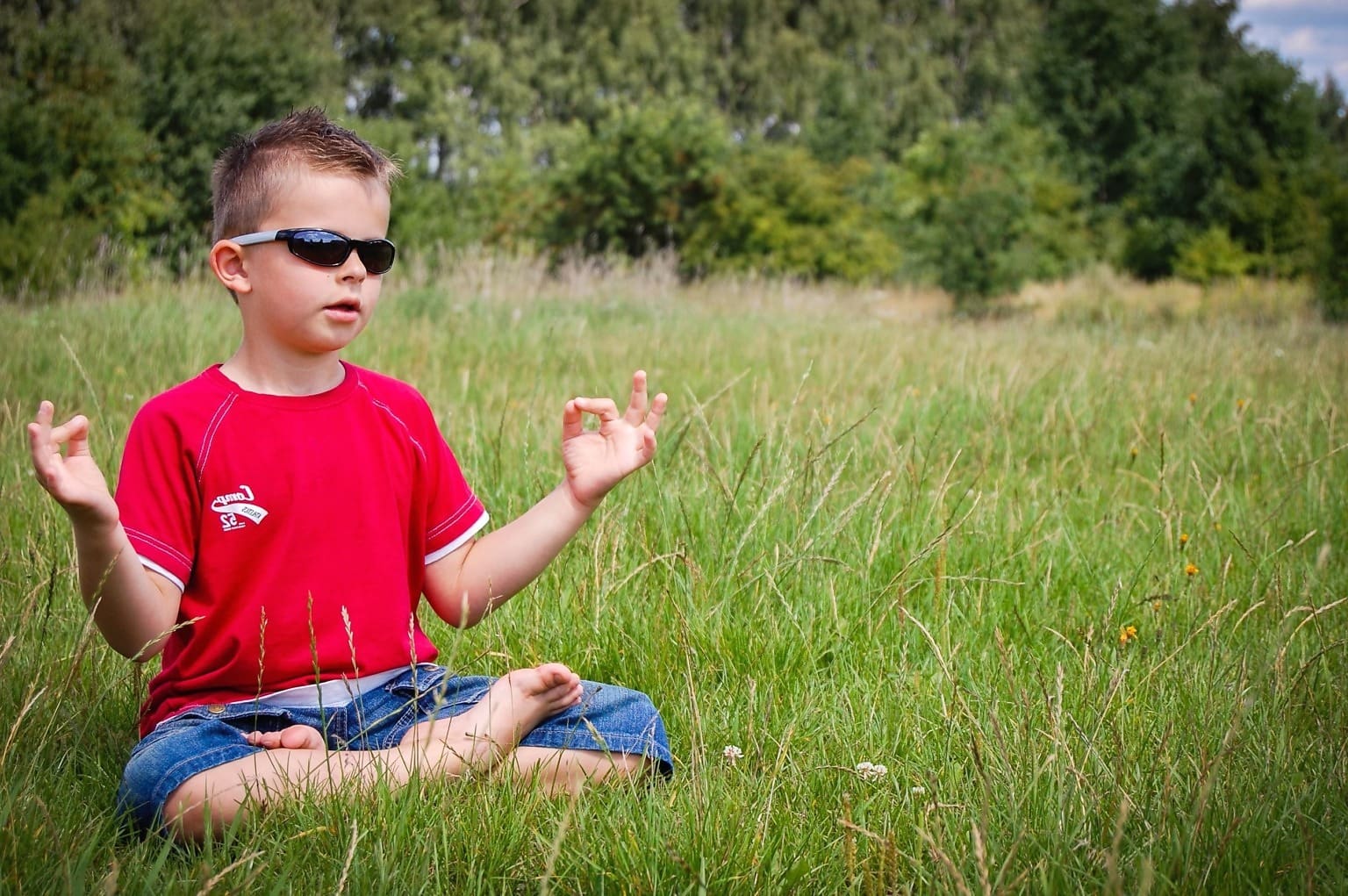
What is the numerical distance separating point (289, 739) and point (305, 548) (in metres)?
0.30

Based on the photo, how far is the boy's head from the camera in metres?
1.74

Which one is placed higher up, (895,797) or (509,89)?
(509,89)

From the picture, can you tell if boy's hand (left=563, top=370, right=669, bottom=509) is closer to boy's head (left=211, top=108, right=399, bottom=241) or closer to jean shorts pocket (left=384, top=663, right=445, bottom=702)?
jean shorts pocket (left=384, top=663, right=445, bottom=702)

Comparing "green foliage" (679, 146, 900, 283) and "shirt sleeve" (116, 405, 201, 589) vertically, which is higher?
"green foliage" (679, 146, 900, 283)

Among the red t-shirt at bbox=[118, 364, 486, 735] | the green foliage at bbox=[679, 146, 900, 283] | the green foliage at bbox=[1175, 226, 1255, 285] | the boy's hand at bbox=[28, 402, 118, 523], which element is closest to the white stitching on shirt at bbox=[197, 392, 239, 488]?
the red t-shirt at bbox=[118, 364, 486, 735]

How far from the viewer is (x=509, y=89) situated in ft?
101

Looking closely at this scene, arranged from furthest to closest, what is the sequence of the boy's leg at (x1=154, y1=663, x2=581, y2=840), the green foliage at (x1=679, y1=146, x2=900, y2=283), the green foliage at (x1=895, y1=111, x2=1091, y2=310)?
1. the green foliage at (x1=679, y1=146, x2=900, y2=283)
2. the green foliage at (x1=895, y1=111, x2=1091, y2=310)
3. the boy's leg at (x1=154, y1=663, x2=581, y2=840)

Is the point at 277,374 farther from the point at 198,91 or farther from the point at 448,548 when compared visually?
the point at 198,91

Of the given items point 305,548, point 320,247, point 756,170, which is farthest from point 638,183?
point 305,548

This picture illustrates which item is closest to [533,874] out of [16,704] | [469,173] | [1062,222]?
[16,704]

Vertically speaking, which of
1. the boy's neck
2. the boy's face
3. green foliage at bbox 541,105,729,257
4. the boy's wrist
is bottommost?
the boy's wrist

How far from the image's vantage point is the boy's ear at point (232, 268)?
1.72 metres

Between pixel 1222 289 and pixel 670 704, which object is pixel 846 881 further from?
pixel 1222 289

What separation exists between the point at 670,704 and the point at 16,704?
1.17 m
